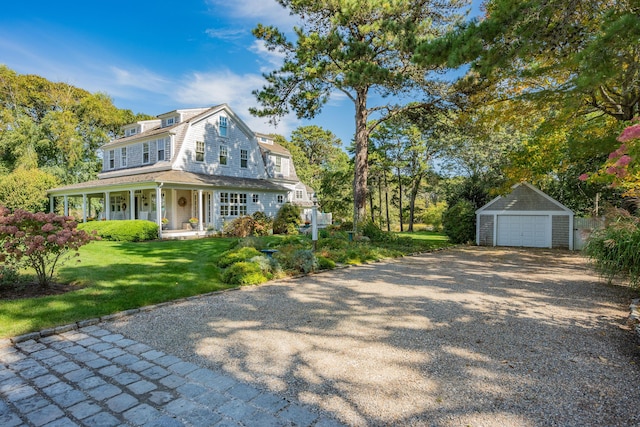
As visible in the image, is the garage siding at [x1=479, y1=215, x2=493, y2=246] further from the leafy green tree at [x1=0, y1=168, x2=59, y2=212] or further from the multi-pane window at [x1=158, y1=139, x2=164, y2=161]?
the leafy green tree at [x1=0, y1=168, x2=59, y2=212]

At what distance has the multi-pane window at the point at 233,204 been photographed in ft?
62.8

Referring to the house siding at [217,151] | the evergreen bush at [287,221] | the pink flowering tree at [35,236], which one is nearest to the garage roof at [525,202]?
the evergreen bush at [287,221]

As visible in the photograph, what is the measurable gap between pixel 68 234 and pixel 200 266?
11.5 feet

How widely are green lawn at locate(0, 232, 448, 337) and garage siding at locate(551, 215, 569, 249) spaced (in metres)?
9.75

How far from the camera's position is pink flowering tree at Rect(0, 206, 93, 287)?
554 cm

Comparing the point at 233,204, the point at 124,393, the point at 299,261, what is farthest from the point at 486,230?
the point at 124,393

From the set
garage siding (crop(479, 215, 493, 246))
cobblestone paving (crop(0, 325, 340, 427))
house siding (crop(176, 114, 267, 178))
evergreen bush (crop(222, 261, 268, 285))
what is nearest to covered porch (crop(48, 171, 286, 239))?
house siding (crop(176, 114, 267, 178))

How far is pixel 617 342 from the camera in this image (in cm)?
401

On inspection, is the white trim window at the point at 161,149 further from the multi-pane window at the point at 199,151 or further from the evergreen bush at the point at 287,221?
the evergreen bush at the point at 287,221

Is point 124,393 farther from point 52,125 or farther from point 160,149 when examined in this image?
point 52,125

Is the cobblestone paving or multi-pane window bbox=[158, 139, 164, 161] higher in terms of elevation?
multi-pane window bbox=[158, 139, 164, 161]

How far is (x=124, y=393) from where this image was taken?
287 centimetres

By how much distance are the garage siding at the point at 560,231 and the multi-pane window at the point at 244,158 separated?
17.6m

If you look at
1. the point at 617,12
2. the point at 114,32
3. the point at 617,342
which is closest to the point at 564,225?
the point at 617,12
